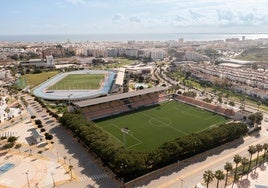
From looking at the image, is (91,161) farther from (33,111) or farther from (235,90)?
(235,90)

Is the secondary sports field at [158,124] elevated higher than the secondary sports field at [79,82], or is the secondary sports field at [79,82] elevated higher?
the secondary sports field at [79,82]

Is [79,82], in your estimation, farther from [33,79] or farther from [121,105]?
[121,105]

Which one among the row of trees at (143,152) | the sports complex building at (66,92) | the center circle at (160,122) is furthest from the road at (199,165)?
the sports complex building at (66,92)

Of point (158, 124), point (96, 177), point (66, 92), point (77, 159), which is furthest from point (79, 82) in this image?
point (96, 177)

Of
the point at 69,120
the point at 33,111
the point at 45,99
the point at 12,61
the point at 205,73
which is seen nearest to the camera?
the point at 69,120

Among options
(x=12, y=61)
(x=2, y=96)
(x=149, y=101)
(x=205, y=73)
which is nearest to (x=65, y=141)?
(x=149, y=101)

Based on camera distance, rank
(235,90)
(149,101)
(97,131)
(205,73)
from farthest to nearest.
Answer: (205,73) → (235,90) → (149,101) → (97,131)

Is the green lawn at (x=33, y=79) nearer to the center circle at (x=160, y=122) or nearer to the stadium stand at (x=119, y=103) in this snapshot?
the stadium stand at (x=119, y=103)

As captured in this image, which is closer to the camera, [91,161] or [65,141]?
[91,161]
